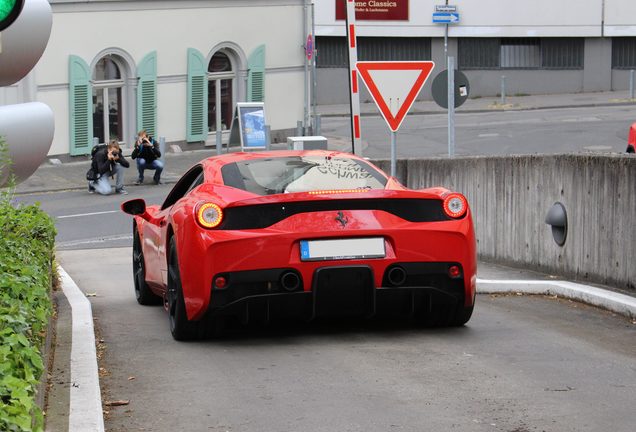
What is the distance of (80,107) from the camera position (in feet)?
113

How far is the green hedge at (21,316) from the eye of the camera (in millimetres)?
4707

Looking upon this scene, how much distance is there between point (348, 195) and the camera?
28.0 feet

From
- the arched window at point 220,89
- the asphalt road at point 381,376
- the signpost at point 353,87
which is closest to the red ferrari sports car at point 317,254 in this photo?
the asphalt road at point 381,376

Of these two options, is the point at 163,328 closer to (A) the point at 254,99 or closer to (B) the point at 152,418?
(B) the point at 152,418

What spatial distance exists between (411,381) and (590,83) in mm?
49171

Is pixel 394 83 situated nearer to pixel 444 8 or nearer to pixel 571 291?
pixel 571 291

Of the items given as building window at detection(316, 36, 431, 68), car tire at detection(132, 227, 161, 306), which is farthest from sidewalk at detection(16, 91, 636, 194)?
car tire at detection(132, 227, 161, 306)

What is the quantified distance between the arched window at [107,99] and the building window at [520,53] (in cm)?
2167

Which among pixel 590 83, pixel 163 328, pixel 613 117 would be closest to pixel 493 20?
pixel 590 83

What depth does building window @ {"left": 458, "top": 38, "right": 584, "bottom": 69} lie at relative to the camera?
54.5 metres

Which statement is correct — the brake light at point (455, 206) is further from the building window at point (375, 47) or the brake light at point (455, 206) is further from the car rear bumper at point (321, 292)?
the building window at point (375, 47)

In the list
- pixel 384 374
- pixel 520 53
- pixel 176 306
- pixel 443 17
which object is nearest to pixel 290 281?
pixel 176 306

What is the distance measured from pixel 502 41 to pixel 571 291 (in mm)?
44699

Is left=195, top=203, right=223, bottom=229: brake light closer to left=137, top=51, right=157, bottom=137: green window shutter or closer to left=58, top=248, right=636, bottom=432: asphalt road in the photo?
left=58, top=248, right=636, bottom=432: asphalt road
